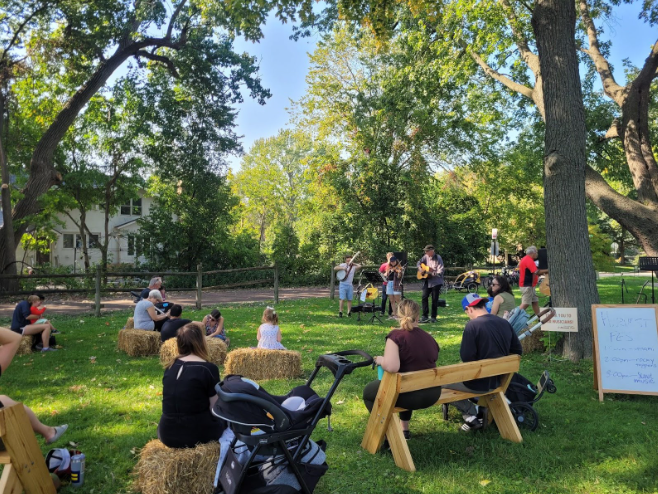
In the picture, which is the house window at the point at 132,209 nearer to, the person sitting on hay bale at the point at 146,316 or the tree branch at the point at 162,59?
the tree branch at the point at 162,59

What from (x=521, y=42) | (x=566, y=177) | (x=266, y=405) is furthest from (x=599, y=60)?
(x=266, y=405)

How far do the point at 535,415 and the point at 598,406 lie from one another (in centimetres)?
139

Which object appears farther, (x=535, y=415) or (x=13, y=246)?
(x=13, y=246)

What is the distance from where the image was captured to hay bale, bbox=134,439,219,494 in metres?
3.60

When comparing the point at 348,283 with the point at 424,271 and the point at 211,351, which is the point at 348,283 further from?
the point at 211,351

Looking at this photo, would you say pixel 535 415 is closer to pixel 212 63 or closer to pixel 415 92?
pixel 415 92

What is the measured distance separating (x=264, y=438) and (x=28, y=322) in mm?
8045

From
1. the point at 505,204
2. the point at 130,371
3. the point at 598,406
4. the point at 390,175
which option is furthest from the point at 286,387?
the point at 505,204

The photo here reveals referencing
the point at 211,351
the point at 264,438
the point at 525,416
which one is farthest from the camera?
the point at 211,351

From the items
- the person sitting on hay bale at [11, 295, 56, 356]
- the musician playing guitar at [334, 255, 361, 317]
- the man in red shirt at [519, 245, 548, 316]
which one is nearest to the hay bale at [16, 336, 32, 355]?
the person sitting on hay bale at [11, 295, 56, 356]

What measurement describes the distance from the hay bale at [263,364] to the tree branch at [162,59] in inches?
725

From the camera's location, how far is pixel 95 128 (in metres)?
24.8

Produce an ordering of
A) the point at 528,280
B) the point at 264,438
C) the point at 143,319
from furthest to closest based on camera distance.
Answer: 1. the point at 528,280
2. the point at 143,319
3. the point at 264,438

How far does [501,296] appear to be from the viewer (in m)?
8.00
